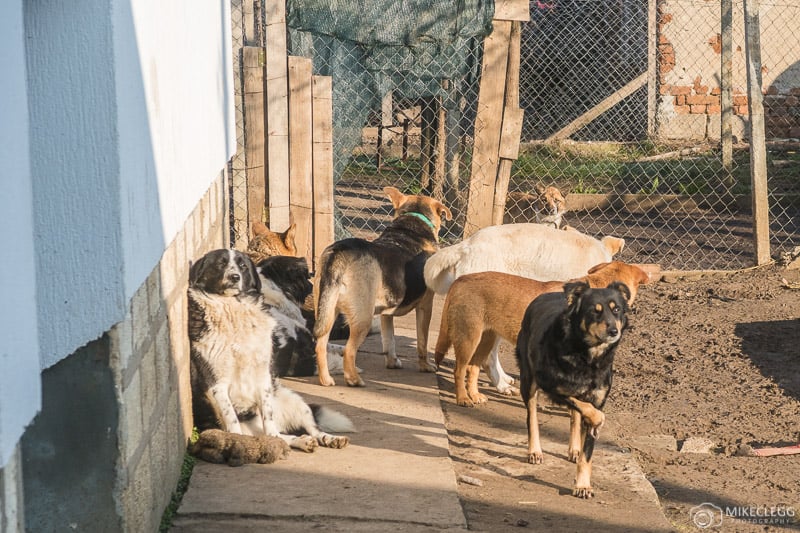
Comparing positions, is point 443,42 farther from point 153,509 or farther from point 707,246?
point 153,509

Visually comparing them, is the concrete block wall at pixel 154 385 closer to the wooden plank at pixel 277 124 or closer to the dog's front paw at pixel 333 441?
Answer: the dog's front paw at pixel 333 441

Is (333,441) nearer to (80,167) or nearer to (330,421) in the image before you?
(330,421)

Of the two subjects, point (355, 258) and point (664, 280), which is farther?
point (664, 280)

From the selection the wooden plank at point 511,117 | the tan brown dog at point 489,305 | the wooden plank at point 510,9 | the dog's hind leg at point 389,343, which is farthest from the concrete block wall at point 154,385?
the wooden plank at point 510,9

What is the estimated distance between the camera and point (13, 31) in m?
2.33

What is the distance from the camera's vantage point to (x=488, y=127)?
385 inches

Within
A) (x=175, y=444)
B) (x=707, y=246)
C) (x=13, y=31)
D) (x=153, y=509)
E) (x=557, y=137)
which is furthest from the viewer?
(x=557, y=137)

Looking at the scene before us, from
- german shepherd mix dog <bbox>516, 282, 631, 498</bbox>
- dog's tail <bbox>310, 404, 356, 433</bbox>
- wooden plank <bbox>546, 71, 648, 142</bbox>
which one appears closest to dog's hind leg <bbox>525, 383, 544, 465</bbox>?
german shepherd mix dog <bbox>516, 282, 631, 498</bbox>

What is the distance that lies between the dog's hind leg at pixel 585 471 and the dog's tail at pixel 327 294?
2.15m

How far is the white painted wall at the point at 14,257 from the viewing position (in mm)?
2156

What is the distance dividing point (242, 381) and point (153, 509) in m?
1.34

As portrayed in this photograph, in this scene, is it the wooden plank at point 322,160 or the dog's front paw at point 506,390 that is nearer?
the dog's front paw at point 506,390

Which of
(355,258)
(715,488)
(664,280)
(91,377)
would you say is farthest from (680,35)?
(91,377)

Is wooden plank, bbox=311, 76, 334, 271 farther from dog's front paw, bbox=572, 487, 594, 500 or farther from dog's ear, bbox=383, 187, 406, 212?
dog's front paw, bbox=572, 487, 594, 500
